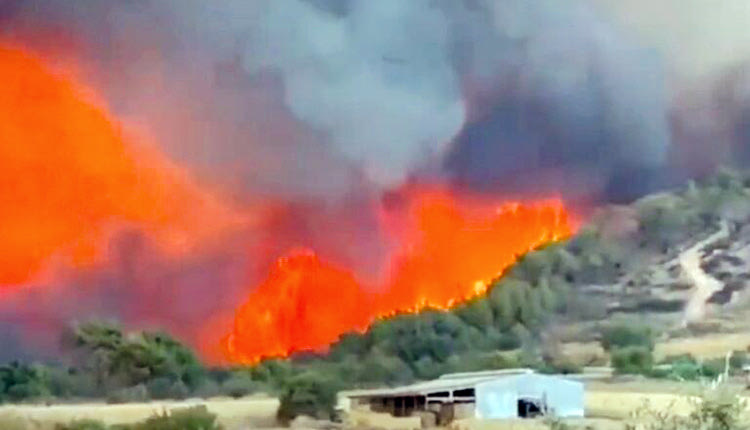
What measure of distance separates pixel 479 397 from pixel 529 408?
146mm

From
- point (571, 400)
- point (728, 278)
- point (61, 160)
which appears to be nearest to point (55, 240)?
point (61, 160)

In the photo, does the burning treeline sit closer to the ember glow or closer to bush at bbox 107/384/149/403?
the ember glow

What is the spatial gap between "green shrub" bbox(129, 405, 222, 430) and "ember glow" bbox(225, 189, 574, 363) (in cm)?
18

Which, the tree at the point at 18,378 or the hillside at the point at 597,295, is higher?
the hillside at the point at 597,295

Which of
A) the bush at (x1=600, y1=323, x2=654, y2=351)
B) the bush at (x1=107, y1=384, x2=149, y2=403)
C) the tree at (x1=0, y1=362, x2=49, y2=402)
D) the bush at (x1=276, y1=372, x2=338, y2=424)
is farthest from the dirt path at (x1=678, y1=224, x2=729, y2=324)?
the tree at (x1=0, y1=362, x2=49, y2=402)

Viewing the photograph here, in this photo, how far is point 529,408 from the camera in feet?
13.2

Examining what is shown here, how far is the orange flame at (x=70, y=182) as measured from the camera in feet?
13.0

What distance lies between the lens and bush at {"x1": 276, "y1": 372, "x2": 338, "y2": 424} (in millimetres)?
3957

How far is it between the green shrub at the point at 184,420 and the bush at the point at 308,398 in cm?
19

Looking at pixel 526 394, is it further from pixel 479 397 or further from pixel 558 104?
pixel 558 104

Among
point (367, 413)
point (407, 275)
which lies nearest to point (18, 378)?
point (367, 413)

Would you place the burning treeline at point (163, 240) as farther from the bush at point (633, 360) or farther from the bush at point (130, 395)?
the bush at point (633, 360)

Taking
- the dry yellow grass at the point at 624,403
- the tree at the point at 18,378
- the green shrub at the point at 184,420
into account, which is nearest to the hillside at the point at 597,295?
the dry yellow grass at the point at 624,403

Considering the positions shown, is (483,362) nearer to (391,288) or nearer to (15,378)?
(391,288)
